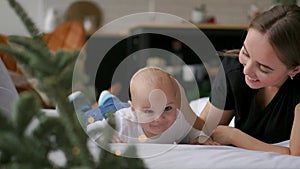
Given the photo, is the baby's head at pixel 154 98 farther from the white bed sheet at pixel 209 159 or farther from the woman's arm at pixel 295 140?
the woman's arm at pixel 295 140

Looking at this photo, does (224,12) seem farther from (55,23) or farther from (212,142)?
(212,142)

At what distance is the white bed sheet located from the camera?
0.96 metres

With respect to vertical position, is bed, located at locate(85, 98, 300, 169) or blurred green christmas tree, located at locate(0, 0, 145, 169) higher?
blurred green christmas tree, located at locate(0, 0, 145, 169)

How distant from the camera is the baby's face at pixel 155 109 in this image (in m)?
1.08

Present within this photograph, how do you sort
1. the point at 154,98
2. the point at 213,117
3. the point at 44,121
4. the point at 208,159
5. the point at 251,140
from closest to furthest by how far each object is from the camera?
the point at 44,121 → the point at 208,159 → the point at 154,98 → the point at 251,140 → the point at 213,117

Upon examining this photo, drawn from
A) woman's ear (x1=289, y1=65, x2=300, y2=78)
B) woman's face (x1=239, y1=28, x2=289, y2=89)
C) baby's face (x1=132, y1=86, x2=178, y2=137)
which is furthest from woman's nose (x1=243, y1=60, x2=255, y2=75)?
baby's face (x1=132, y1=86, x2=178, y2=137)

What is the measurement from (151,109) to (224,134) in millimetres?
325

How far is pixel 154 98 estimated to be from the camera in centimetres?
112

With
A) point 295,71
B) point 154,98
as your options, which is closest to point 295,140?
point 295,71

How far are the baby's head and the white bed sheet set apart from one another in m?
0.09

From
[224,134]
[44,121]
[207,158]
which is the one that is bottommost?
[224,134]

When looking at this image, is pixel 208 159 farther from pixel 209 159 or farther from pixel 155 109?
pixel 155 109

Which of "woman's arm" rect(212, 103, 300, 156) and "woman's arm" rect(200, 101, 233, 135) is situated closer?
"woman's arm" rect(212, 103, 300, 156)

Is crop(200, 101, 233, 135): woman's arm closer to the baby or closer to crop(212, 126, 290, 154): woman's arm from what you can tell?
crop(212, 126, 290, 154): woman's arm
